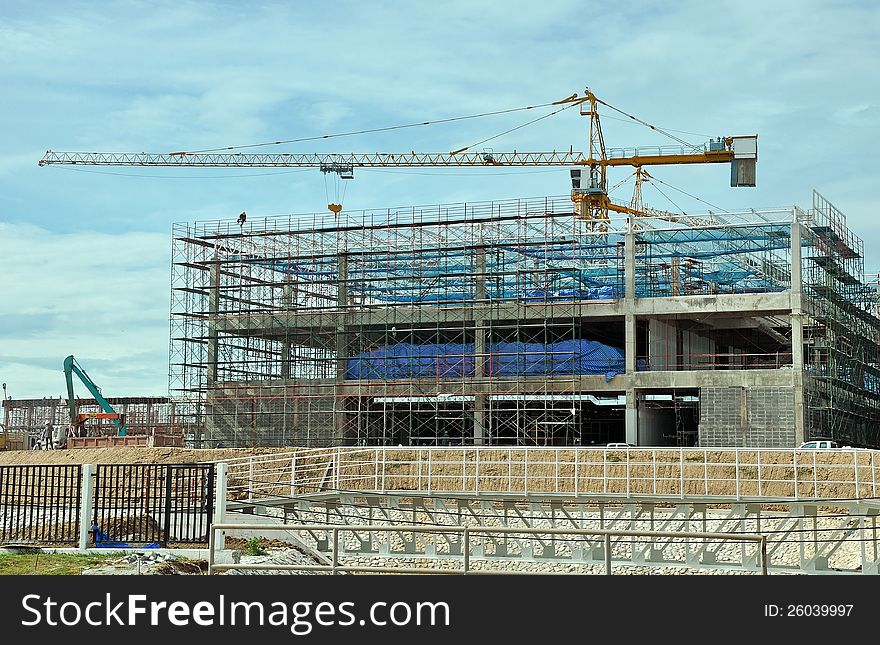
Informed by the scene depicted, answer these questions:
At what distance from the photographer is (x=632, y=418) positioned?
53.5 meters

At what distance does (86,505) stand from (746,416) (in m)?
Result: 36.2

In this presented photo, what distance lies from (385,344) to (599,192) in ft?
84.3

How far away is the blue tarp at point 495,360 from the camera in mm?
54688

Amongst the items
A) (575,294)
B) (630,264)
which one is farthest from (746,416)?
(575,294)

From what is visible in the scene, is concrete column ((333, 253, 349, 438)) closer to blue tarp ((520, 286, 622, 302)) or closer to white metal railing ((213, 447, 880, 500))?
blue tarp ((520, 286, 622, 302))

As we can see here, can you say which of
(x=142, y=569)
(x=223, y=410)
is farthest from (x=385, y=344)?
(x=142, y=569)

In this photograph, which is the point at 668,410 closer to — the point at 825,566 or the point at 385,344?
the point at 385,344

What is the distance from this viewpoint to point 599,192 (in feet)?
256

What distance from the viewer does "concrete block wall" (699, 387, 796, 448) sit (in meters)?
50.6

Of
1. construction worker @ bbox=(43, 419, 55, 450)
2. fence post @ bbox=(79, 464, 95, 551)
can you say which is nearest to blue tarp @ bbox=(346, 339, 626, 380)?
construction worker @ bbox=(43, 419, 55, 450)

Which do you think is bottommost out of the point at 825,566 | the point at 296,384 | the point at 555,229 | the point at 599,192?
the point at 825,566
